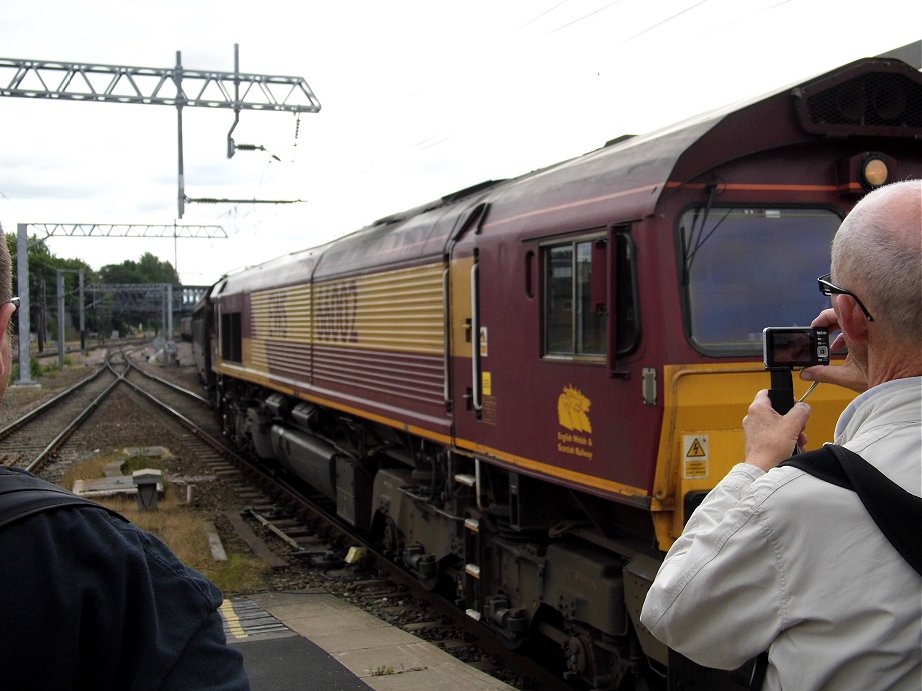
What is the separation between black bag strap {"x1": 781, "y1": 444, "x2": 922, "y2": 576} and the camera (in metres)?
1.59

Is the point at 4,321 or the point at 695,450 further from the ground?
the point at 4,321

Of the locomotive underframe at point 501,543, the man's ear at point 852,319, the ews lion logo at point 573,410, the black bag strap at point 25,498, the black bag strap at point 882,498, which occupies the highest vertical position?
the man's ear at point 852,319

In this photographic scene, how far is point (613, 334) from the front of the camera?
197 inches

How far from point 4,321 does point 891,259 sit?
156 centimetres

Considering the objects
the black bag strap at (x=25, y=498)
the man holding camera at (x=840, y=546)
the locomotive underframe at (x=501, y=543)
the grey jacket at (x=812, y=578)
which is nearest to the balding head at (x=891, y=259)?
the man holding camera at (x=840, y=546)

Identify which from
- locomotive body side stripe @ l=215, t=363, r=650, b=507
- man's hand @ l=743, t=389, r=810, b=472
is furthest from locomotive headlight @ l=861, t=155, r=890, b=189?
man's hand @ l=743, t=389, r=810, b=472

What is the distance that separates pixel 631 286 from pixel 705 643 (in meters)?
3.25

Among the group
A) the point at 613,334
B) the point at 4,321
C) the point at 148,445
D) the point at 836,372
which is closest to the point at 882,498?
the point at 836,372

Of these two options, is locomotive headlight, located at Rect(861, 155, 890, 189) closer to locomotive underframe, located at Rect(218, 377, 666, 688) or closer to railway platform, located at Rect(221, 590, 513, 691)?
locomotive underframe, located at Rect(218, 377, 666, 688)

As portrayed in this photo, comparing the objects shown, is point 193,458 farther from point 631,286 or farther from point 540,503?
point 631,286

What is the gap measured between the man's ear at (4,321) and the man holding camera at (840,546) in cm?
129

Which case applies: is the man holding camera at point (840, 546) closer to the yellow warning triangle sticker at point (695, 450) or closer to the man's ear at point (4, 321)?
the man's ear at point (4, 321)

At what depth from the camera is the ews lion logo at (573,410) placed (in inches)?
210

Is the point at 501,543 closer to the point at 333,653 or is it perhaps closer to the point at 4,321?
the point at 333,653
